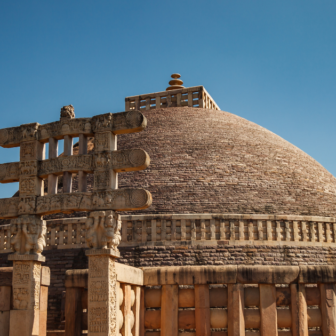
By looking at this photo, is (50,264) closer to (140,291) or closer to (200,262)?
(200,262)

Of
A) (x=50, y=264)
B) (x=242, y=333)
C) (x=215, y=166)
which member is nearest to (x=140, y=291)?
(x=242, y=333)

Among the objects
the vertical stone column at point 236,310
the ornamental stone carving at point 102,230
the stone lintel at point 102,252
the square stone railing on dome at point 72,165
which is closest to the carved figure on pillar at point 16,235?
the square stone railing on dome at point 72,165

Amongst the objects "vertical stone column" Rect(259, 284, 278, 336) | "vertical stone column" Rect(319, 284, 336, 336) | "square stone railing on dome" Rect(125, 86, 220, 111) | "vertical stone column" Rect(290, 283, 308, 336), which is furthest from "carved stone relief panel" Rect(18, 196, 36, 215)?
"square stone railing on dome" Rect(125, 86, 220, 111)

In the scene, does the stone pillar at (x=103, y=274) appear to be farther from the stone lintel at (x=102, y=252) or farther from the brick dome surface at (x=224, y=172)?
the brick dome surface at (x=224, y=172)

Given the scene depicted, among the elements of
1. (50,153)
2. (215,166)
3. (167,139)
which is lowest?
(50,153)

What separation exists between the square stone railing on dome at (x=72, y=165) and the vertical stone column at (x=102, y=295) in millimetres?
799

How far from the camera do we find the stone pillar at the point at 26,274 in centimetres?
734

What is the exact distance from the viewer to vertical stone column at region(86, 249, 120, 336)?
6.80 meters

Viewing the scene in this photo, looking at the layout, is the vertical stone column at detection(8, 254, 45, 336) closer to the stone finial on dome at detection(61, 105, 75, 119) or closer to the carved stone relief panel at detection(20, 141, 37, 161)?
the carved stone relief panel at detection(20, 141, 37, 161)

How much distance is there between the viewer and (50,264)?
14445mm

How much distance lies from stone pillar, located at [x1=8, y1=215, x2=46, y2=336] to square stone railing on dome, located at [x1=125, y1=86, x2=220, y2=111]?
15.8 metres

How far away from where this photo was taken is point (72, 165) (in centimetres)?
795

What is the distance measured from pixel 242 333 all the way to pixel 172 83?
18.4 meters

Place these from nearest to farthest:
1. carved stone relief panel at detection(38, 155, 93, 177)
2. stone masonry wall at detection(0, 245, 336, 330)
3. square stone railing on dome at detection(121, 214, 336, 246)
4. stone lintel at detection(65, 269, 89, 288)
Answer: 1. stone lintel at detection(65, 269, 89, 288)
2. carved stone relief panel at detection(38, 155, 93, 177)
3. stone masonry wall at detection(0, 245, 336, 330)
4. square stone railing on dome at detection(121, 214, 336, 246)
